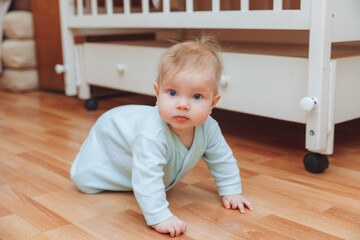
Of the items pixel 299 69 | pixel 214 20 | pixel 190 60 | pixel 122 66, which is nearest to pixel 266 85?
pixel 299 69

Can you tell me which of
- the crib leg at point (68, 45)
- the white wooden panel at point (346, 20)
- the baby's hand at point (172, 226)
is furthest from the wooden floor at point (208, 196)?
the crib leg at point (68, 45)

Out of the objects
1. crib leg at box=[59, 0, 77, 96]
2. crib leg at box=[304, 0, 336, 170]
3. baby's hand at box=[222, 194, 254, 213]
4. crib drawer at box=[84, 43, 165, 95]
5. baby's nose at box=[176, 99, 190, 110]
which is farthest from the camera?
crib leg at box=[59, 0, 77, 96]

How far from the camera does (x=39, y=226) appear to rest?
2.71 ft

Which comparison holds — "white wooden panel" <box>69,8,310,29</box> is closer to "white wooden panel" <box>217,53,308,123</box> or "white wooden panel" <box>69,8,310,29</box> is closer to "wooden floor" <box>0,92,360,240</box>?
"white wooden panel" <box>217,53,308,123</box>

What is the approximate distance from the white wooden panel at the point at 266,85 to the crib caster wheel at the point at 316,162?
0.09 metres

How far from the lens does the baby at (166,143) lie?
78 centimetres

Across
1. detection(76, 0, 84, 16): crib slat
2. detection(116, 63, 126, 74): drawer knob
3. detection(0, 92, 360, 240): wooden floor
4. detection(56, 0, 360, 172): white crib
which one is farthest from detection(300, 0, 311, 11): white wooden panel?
detection(76, 0, 84, 16): crib slat

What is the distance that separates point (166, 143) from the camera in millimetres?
827

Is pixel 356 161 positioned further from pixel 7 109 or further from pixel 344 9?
pixel 7 109

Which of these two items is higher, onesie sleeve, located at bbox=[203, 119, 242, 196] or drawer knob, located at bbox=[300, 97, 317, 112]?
drawer knob, located at bbox=[300, 97, 317, 112]

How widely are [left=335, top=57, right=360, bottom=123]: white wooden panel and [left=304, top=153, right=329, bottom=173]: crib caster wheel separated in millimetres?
103

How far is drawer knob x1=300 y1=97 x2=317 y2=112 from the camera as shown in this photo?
1031 millimetres

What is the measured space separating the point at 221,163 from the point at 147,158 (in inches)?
7.2

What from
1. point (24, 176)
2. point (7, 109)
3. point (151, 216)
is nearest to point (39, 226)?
point (151, 216)
